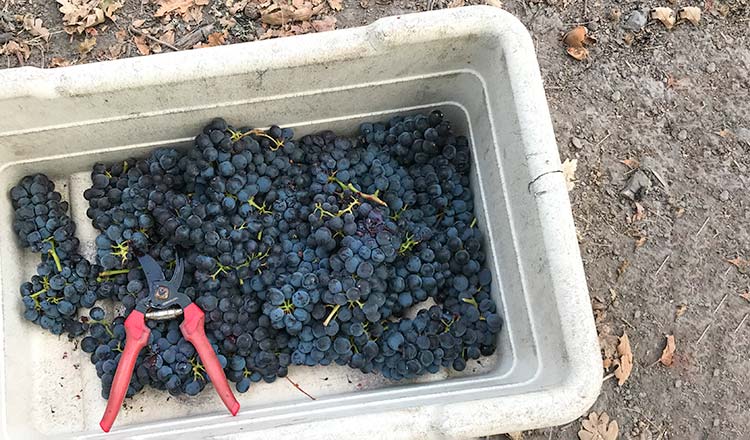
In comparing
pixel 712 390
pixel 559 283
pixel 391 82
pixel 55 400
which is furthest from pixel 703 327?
pixel 55 400

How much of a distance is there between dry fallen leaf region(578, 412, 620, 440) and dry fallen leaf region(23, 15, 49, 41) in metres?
1.99

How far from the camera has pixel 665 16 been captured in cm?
226

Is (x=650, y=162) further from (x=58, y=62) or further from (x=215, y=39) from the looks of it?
(x=58, y=62)

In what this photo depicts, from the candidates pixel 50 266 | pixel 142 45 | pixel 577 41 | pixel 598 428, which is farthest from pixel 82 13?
pixel 598 428

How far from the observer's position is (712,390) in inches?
79.1


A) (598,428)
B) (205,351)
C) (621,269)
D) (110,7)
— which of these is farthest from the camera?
(110,7)

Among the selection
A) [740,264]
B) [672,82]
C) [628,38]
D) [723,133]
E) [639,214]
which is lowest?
[740,264]

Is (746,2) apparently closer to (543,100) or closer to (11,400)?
(543,100)

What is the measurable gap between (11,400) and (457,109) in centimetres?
131

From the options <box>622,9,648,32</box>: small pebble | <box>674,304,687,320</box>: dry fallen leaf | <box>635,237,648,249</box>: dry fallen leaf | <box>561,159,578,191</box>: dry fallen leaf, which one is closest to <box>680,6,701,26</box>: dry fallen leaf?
<box>622,9,648,32</box>: small pebble

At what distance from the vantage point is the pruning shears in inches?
61.9

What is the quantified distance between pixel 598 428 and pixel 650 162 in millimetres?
825

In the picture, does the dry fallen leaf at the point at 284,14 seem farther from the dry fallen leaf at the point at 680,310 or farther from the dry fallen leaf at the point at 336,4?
the dry fallen leaf at the point at 680,310

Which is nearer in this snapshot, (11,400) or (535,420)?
(535,420)
